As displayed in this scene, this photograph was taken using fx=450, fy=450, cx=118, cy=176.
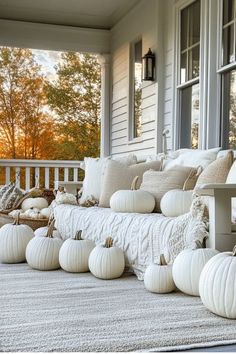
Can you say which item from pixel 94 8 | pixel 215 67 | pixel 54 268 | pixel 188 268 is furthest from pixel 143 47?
pixel 188 268

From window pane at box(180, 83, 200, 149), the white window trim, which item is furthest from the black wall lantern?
window pane at box(180, 83, 200, 149)

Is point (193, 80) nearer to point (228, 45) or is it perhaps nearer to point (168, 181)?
point (228, 45)

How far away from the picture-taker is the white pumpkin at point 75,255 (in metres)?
2.74

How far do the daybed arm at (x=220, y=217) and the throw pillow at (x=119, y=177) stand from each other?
1398 mm

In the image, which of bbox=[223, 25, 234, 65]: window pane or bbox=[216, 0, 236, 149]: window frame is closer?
bbox=[223, 25, 234, 65]: window pane

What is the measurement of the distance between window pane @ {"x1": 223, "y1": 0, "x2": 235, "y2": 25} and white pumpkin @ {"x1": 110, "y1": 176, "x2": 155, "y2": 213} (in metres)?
1.76

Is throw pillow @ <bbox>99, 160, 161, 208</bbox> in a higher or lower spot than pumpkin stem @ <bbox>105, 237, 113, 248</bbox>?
higher

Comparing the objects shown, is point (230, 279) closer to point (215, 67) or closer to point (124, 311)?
point (124, 311)

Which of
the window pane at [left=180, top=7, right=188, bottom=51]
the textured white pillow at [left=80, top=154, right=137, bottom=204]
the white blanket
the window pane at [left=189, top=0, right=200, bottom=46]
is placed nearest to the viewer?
the white blanket

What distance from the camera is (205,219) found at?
2365mm

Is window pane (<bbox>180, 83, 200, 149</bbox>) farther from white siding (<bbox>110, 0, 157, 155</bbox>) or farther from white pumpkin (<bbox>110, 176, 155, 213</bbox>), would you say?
white pumpkin (<bbox>110, 176, 155, 213</bbox>)

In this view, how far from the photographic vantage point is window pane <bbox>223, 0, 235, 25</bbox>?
3.72m

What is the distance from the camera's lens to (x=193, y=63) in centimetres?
441

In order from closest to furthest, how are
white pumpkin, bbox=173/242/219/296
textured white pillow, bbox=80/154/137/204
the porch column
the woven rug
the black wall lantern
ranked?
1. the woven rug
2. white pumpkin, bbox=173/242/219/296
3. textured white pillow, bbox=80/154/137/204
4. the black wall lantern
5. the porch column
